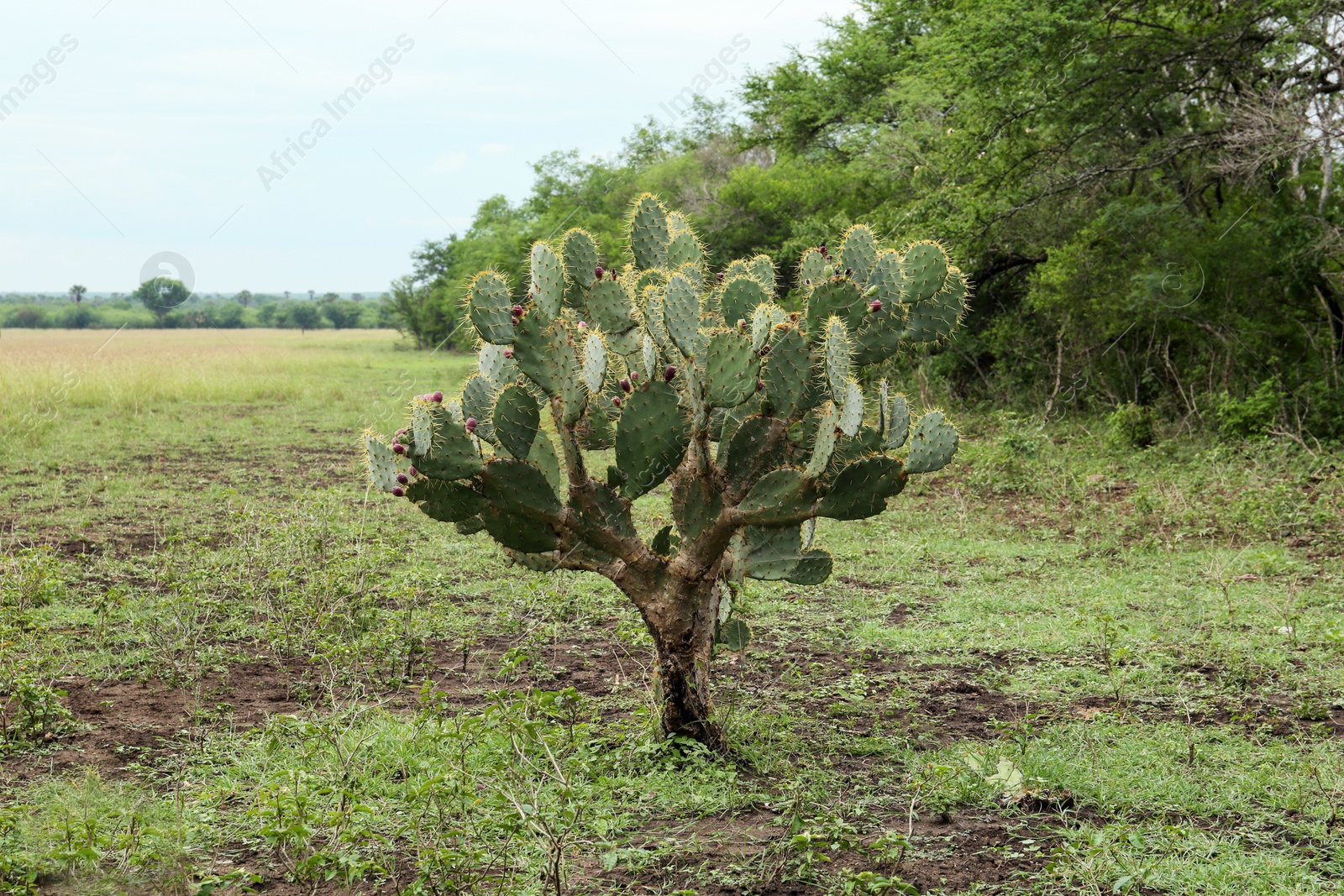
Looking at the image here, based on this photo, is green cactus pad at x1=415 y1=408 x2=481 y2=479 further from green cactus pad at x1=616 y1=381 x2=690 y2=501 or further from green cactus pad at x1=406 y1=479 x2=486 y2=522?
green cactus pad at x1=616 y1=381 x2=690 y2=501

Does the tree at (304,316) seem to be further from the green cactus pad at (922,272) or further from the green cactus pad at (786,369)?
the green cactus pad at (786,369)

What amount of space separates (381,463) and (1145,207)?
32.7 ft

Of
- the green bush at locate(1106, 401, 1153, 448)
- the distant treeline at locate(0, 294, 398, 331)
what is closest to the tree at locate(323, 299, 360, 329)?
the distant treeline at locate(0, 294, 398, 331)

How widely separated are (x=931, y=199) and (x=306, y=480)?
7952 millimetres

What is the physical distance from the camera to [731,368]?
3664 mm

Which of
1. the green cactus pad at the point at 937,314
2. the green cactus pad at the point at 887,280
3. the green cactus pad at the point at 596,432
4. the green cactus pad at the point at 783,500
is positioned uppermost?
the green cactus pad at the point at 887,280

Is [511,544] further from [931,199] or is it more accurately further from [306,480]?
[931,199]

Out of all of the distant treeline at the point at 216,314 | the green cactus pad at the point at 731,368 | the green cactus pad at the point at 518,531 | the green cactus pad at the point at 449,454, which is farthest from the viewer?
the distant treeline at the point at 216,314

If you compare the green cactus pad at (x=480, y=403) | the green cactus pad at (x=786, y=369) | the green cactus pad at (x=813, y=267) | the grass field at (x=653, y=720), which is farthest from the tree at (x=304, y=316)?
the green cactus pad at (x=786, y=369)

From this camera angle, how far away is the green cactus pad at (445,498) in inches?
157

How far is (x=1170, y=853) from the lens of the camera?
10.3ft

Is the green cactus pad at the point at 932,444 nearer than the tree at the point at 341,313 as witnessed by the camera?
Yes

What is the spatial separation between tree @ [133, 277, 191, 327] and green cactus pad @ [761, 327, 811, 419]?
6.40m

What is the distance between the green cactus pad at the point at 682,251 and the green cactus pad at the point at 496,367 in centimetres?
90
